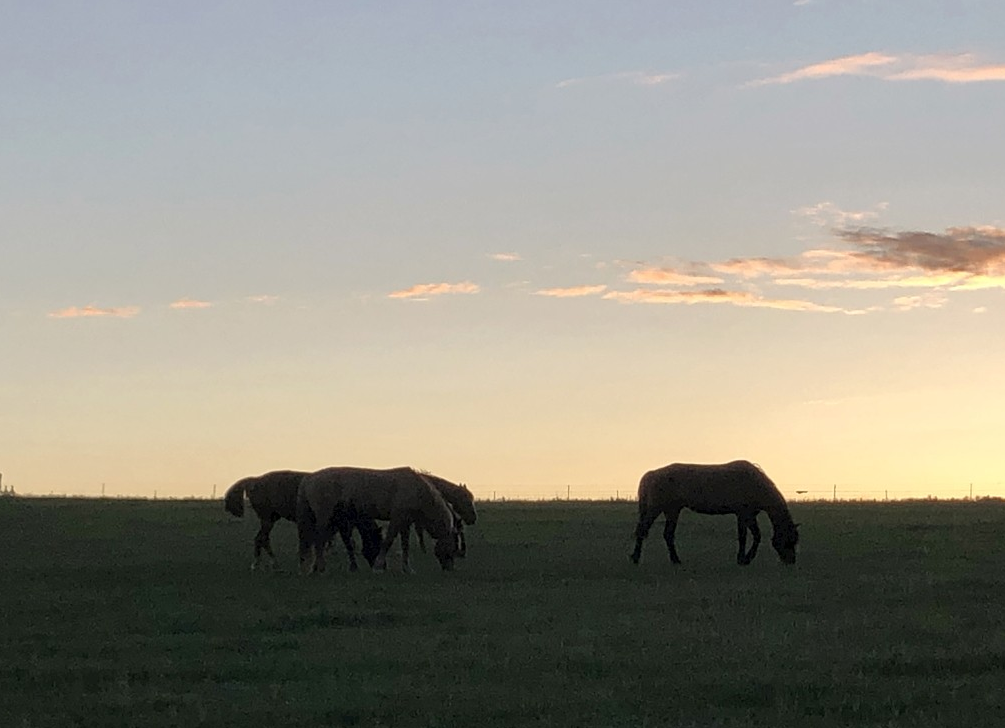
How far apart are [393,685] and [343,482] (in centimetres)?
1303

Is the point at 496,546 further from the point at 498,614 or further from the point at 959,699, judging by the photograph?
the point at 959,699

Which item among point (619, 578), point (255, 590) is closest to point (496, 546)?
point (619, 578)

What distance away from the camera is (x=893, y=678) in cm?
1197

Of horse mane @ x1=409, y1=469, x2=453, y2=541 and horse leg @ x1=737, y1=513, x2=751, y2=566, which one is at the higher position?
horse mane @ x1=409, y1=469, x2=453, y2=541

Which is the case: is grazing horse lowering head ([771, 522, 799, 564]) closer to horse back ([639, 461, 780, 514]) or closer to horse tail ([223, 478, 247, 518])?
horse back ([639, 461, 780, 514])

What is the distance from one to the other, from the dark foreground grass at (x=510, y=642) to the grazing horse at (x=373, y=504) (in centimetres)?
69

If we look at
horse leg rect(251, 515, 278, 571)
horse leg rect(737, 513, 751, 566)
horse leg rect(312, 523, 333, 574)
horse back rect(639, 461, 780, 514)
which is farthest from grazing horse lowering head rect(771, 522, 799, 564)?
horse leg rect(251, 515, 278, 571)

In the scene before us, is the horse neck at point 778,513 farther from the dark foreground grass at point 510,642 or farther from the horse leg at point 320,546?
the horse leg at point 320,546

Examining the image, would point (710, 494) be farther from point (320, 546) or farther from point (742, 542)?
point (320, 546)

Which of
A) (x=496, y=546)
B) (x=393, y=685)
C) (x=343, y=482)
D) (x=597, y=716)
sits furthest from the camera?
(x=496, y=546)

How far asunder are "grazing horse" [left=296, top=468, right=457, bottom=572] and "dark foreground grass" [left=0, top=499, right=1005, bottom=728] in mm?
694

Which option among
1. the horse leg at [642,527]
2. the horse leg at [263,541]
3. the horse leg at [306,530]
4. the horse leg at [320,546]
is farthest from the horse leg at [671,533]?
the horse leg at [263,541]

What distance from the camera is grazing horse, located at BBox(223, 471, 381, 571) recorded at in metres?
25.2

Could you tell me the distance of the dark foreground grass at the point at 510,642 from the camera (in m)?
10.8
